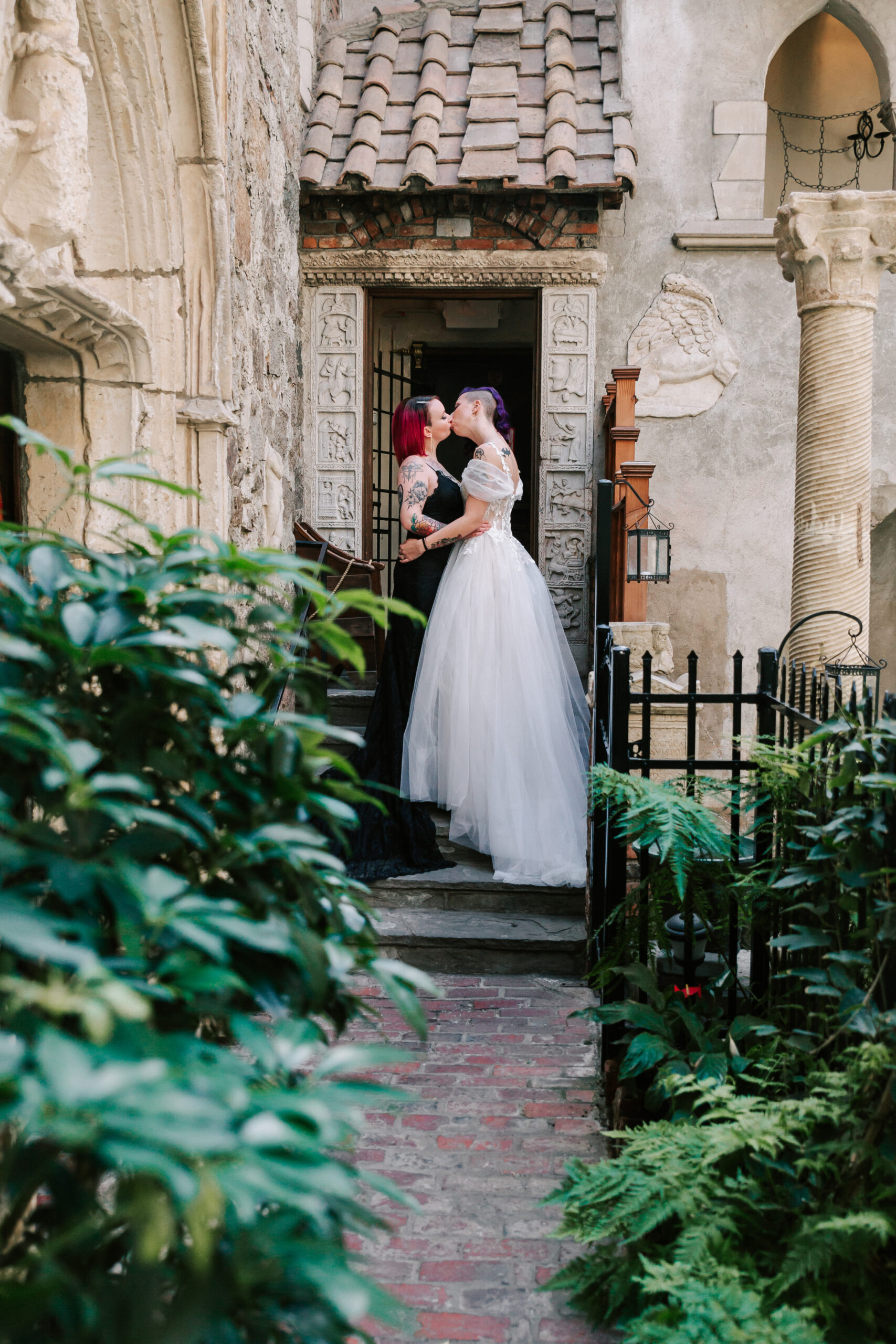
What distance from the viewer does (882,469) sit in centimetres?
651

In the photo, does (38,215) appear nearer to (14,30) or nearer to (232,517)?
(14,30)

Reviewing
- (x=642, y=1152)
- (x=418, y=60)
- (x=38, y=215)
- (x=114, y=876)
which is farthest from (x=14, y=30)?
(x=418, y=60)

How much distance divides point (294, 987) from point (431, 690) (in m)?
3.50

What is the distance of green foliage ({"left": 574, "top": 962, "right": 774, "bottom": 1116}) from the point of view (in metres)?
2.18

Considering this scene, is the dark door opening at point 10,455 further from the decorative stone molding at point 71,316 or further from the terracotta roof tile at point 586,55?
the terracotta roof tile at point 586,55

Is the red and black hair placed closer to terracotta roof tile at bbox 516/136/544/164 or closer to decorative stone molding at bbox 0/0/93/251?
terracotta roof tile at bbox 516/136/544/164

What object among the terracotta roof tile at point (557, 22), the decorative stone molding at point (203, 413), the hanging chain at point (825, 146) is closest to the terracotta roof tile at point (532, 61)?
the terracotta roof tile at point (557, 22)

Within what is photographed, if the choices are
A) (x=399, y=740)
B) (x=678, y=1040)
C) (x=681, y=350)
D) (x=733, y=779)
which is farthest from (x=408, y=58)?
(x=678, y=1040)

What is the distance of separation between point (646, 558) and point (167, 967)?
507cm

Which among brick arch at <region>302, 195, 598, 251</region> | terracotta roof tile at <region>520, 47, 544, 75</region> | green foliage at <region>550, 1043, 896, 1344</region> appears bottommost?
green foliage at <region>550, 1043, 896, 1344</region>

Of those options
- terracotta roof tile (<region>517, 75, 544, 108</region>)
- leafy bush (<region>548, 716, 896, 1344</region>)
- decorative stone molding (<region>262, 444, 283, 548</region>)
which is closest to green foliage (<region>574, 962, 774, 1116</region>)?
leafy bush (<region>548, 716, 896, 1344</region>)

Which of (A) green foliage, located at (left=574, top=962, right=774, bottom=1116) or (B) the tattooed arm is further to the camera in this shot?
(B) the tattooed arm

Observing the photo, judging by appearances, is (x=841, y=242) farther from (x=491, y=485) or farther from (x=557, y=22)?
(x=557, y=22)

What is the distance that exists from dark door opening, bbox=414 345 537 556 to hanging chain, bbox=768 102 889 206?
2.52 metres
